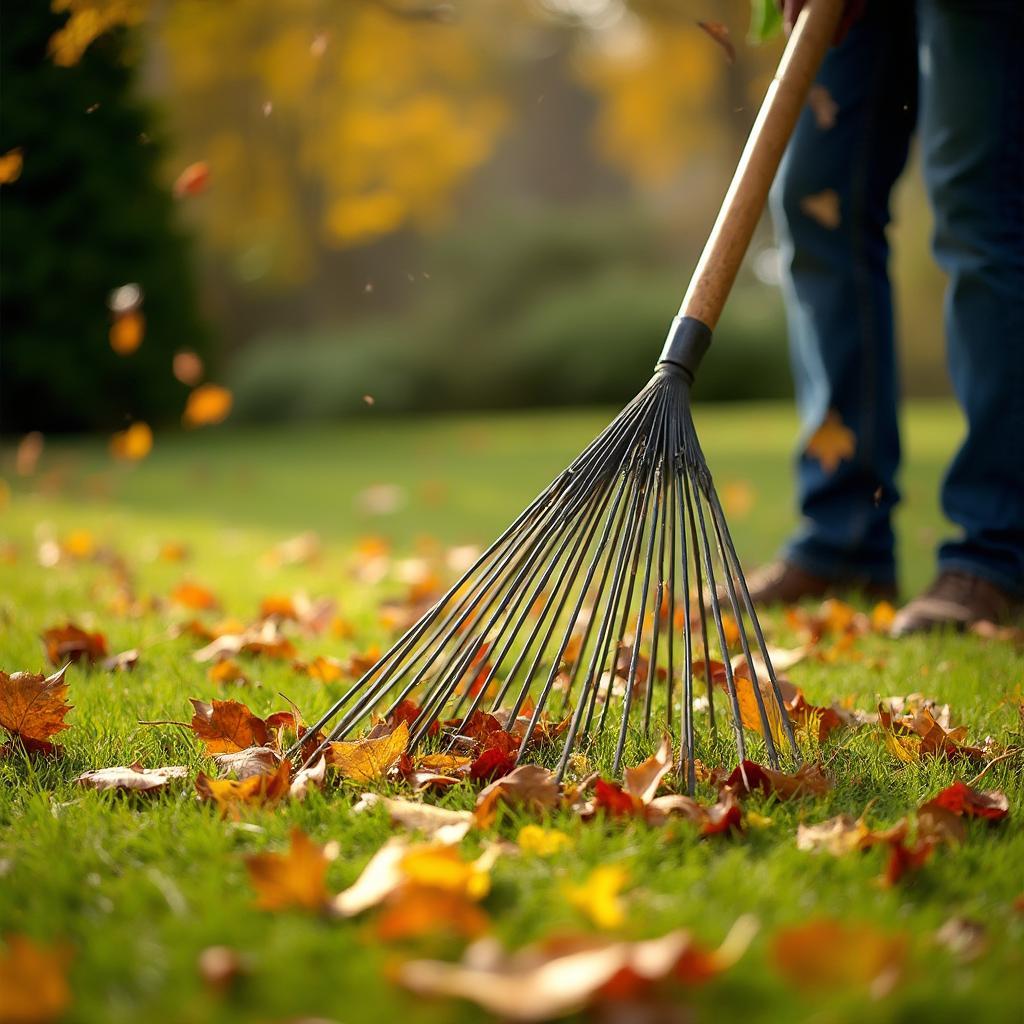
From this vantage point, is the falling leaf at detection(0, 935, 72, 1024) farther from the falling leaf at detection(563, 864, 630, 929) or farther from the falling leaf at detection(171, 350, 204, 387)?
the falling leaf at detection(171, 350, 204, 387)

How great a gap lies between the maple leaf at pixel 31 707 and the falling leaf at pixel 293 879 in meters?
0.59

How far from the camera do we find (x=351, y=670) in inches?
72.1

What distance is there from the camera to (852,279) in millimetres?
2377

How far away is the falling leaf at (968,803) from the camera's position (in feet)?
3.86

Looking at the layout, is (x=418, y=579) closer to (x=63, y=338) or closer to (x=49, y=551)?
(x=49, y=551)

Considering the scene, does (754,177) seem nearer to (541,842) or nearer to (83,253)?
(541,842)

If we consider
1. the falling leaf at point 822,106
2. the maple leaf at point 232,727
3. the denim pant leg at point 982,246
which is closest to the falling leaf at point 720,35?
the falling leaf at point 822,106

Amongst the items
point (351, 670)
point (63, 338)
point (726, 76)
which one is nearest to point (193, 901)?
point (351, 670)

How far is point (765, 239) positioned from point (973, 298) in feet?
40.9

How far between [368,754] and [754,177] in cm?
91

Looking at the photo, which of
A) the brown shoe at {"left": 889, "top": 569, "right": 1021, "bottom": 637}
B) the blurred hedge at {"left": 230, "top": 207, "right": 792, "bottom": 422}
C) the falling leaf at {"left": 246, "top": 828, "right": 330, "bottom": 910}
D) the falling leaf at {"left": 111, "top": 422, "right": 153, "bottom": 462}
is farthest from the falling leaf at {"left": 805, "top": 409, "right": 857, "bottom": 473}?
the blurred hedge at {"left": 230, "top": 207, "right": 792, "bottom": 422}

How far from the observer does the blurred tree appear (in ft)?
25.4

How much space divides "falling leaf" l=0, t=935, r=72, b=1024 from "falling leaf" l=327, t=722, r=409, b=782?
48cm

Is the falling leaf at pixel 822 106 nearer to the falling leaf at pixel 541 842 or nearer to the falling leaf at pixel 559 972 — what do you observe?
the falling leaf at pixel 541 842
